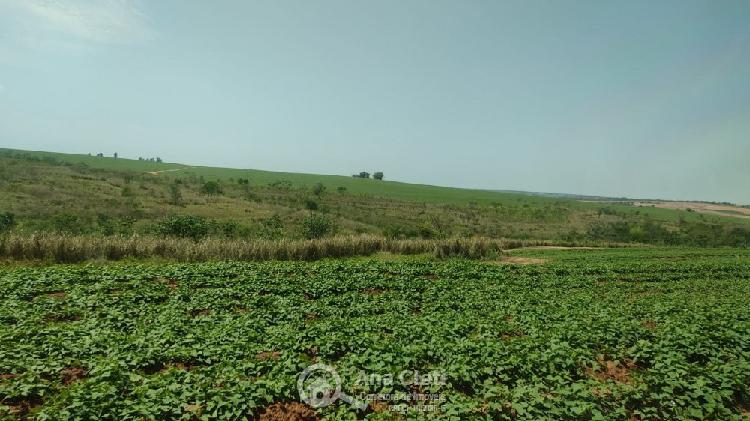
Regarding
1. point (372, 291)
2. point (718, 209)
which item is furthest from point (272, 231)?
point (718, 209)

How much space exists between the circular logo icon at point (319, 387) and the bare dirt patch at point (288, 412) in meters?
0.15

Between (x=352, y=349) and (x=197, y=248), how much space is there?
1645 cm

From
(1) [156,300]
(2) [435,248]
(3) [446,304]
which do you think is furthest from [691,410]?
(2) [435,248]

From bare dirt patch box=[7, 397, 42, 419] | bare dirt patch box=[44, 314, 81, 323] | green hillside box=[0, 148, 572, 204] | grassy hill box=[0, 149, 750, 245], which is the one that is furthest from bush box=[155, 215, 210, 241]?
green hillside box=[0, 148, 572, 204]

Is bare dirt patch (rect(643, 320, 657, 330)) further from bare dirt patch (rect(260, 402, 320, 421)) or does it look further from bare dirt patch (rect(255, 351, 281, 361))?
bare dirt patch (rect(255, 351, 281, 361))

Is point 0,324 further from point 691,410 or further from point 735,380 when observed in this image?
point 735,380

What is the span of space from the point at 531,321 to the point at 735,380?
510cm

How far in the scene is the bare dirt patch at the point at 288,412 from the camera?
7.10 m

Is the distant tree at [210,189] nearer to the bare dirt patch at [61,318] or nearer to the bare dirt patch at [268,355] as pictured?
the bare dirt patch at [61,318]

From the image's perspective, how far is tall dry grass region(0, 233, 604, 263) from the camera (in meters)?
19.6

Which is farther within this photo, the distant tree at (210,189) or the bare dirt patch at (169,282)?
the distant tree at (210,189)

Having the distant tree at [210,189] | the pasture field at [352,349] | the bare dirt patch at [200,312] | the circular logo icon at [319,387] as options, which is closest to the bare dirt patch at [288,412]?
the pasture field at [352,349]

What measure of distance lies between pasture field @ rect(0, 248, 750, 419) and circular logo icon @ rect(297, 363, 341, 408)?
0.34ft

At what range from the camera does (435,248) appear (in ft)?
104
